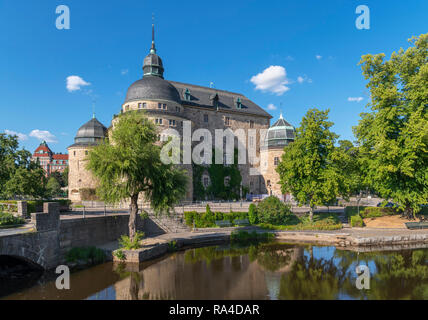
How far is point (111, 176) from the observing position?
1572cm

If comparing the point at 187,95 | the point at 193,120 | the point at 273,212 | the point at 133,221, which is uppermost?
the point at 187,95

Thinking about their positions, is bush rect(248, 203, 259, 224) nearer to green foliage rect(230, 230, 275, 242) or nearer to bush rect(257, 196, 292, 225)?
bush rect(257, 196, 292, 225)

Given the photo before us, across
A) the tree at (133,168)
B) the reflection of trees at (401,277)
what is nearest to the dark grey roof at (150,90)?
the tree at (133,168)

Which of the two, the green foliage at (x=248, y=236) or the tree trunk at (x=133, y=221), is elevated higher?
the tree trunk at (x=133, y=221)

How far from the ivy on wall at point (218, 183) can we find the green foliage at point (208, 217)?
10.1 m

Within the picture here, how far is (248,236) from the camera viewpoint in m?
21.3

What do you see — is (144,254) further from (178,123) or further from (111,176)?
(178,123)

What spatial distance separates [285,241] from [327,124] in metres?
11.3

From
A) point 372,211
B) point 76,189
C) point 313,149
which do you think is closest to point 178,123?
point 313,149

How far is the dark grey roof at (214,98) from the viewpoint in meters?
38.8

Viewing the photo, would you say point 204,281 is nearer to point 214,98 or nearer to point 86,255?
point 86,255

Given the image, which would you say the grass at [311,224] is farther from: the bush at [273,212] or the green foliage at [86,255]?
the green foliage at [86,255]

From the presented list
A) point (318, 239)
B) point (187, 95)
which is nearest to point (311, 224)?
point (318, 239)

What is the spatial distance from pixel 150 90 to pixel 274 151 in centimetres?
1954
